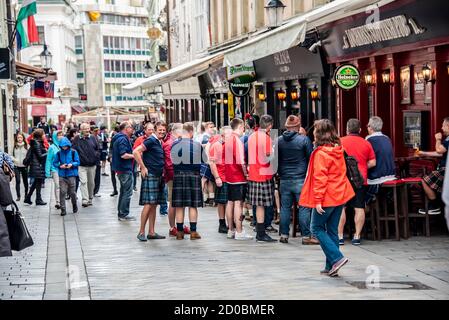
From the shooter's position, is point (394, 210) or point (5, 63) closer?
point (394, 210)

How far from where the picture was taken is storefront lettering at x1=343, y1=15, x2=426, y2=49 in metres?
18.4

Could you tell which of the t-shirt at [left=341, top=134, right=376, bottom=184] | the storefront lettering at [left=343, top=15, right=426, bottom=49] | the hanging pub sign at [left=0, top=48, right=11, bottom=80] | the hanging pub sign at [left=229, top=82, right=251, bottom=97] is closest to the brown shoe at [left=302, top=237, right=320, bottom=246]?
the t-shirt at [left=341, top=134, right=376, bottom=184]

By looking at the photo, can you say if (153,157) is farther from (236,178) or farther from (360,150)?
(360,150)

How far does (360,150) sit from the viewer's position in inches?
609

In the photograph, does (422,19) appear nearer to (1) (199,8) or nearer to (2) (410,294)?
(2) (410,294)

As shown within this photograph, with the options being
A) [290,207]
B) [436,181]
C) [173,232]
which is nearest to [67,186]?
[173,232]

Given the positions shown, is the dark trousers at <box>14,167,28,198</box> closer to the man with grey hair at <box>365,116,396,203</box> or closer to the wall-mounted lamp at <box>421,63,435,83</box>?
the wall-mounted lamp at <box>421,63,435,83</box>

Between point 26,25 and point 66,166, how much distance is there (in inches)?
673

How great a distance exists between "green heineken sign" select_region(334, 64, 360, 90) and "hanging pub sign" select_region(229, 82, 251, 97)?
1007cm

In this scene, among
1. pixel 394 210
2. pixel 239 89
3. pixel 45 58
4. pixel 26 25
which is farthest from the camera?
pixel 45 58

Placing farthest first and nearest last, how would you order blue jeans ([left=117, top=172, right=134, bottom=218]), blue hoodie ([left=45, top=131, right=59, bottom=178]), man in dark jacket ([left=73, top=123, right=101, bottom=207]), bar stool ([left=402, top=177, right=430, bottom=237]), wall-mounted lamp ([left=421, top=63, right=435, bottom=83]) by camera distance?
man in dark jacket ([left=73, top=123, right=101, bottom=207]) → blue hoodie ([left=45, top=131, right=59, bottom=178]) → blue jeans ([left=117, top=172, right=134, bottom=218]) → wall-mounted lamp ([left=421, top=63, right=435, bottom=83]) → bar stool ([left=402, top=177, right=430, bottom=237])

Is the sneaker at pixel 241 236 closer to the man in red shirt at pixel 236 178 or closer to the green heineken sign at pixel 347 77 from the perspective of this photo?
the man in red shirt at pixel 236 178

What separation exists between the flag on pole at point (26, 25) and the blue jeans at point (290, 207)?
1820 cm

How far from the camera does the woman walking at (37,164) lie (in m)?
25.2
